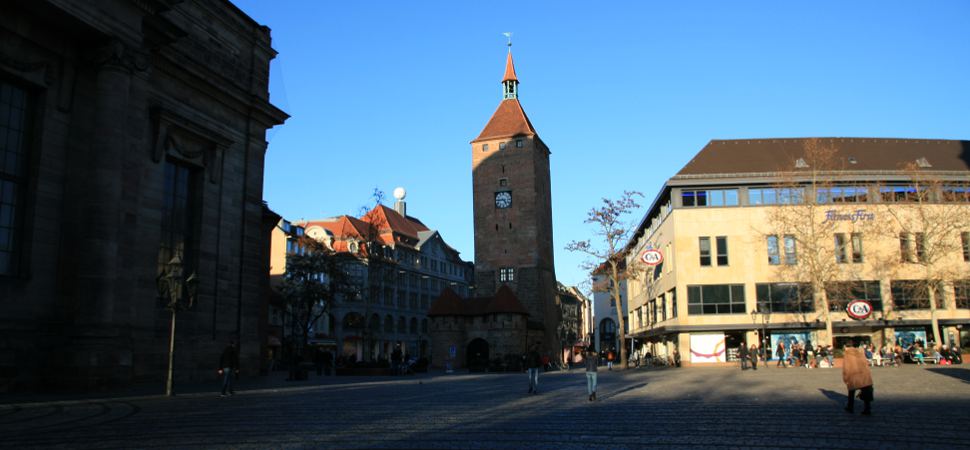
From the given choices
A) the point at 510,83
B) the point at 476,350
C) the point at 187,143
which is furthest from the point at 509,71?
the point at 187,143

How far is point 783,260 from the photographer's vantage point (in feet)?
169

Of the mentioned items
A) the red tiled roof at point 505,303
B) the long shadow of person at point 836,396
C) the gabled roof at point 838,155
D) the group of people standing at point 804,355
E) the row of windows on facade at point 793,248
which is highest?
the gabled roof at point 838,155

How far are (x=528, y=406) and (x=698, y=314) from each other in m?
37.7

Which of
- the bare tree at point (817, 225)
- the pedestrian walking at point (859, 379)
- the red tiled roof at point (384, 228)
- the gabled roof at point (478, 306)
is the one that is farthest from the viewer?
the red tiled roof at point (384, 228)

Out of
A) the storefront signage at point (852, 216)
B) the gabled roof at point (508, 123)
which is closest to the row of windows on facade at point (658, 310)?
the storefront signage at point (852, 216)

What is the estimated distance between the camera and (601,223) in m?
53.9

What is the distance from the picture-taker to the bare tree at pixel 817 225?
4797 cm

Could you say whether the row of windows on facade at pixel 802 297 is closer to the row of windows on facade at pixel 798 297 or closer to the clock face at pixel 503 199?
the row of windows on facade at pixel 798 297

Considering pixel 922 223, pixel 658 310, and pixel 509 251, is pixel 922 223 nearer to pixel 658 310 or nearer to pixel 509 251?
pixel 658 310

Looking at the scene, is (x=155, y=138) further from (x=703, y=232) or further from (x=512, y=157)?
(x=512, y=157)

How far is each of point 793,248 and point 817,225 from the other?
344cm

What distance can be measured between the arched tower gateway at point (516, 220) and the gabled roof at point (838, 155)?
946 inches

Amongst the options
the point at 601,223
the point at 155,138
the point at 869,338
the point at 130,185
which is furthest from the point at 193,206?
the point at 869,338

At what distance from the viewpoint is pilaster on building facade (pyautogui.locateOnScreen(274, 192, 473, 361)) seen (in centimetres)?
8347
